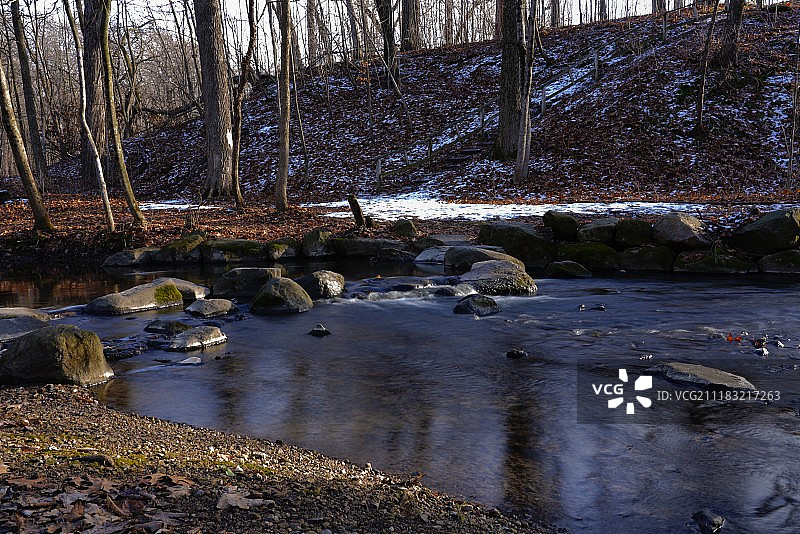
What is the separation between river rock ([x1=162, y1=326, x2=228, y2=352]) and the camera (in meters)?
8.52

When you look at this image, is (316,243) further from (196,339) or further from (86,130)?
(196,339)

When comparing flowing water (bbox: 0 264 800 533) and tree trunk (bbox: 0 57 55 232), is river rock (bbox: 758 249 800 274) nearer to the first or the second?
flowing water (bbox: 0 264 800 533)

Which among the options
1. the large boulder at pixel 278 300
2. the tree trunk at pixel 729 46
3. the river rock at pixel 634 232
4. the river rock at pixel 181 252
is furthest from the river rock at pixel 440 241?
the tree trunk at pixel 729 46

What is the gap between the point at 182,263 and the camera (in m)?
15.3

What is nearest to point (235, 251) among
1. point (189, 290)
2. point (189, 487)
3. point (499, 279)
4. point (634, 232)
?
point (189, 290)

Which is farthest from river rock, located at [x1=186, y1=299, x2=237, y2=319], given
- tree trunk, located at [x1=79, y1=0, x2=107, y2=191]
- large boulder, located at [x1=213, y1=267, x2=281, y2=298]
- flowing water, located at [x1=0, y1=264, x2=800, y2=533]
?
tree trunk, located at [x1=79, y1=0, x2=107, y2=191]

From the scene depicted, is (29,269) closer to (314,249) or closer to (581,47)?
(314,249)

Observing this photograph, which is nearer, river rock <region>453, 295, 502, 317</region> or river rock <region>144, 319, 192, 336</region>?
river rock <region>144, 319, 192, 336</region>

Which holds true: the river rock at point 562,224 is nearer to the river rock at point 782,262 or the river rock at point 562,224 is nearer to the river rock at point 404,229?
the river rock at point 404,229

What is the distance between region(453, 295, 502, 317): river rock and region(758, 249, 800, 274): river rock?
20.3ft

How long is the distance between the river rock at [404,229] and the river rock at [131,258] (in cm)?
578

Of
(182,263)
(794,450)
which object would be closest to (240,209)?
(182,263)

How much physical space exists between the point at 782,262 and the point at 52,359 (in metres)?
13.0

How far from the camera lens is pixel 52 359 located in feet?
22.5
